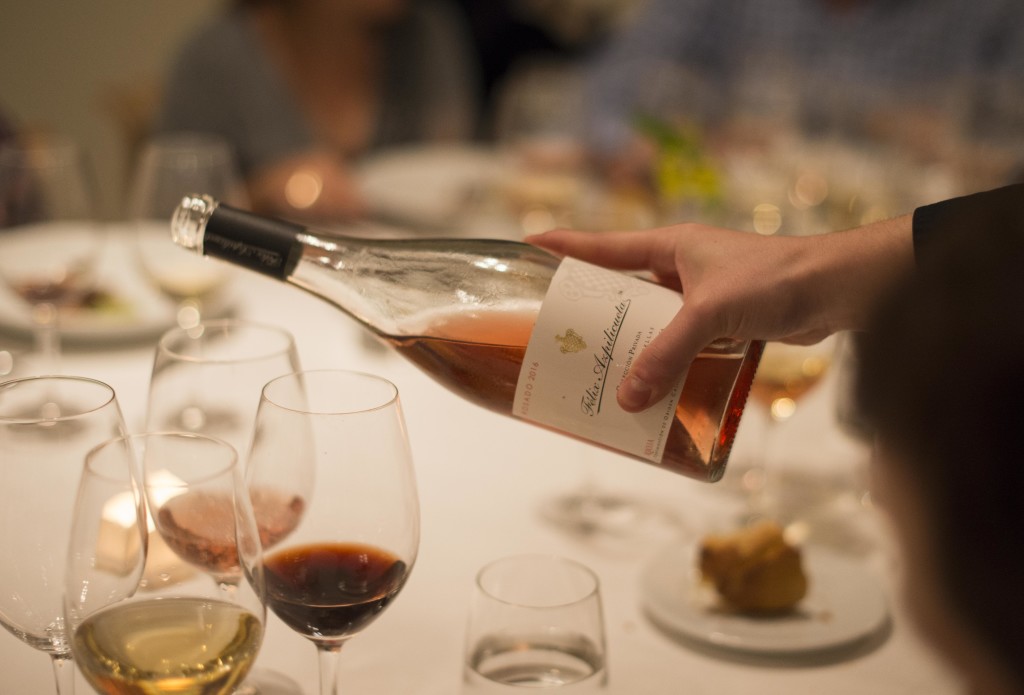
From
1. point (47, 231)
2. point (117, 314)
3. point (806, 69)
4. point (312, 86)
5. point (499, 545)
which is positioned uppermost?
point (806, 69)

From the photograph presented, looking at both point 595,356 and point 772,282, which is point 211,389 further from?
point 772,282

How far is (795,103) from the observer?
7.65 ft

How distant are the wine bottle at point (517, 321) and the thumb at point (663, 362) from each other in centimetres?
1

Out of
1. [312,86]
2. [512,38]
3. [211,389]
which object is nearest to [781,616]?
[211,389]

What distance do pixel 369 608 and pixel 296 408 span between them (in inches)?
6.1

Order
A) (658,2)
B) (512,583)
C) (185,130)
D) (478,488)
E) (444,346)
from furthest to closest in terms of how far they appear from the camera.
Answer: (658,2), (185,130), (478,488), (444,346), (512,583)

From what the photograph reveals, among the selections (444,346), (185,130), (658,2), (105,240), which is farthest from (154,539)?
(658,2)

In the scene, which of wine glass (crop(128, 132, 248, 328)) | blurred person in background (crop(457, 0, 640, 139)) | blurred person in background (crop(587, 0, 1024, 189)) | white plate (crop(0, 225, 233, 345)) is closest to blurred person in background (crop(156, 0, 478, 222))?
blurred person in background (crop(587, 0, 1024, 189))

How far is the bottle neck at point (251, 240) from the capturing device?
3.00ft

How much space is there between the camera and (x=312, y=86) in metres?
3.19

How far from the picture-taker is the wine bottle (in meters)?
0.84

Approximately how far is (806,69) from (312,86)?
57.1 inches

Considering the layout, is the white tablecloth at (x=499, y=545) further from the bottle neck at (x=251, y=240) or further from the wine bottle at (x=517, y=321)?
the bottle neck at (x=251, y=240)

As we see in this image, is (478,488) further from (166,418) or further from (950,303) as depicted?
(950,303)
